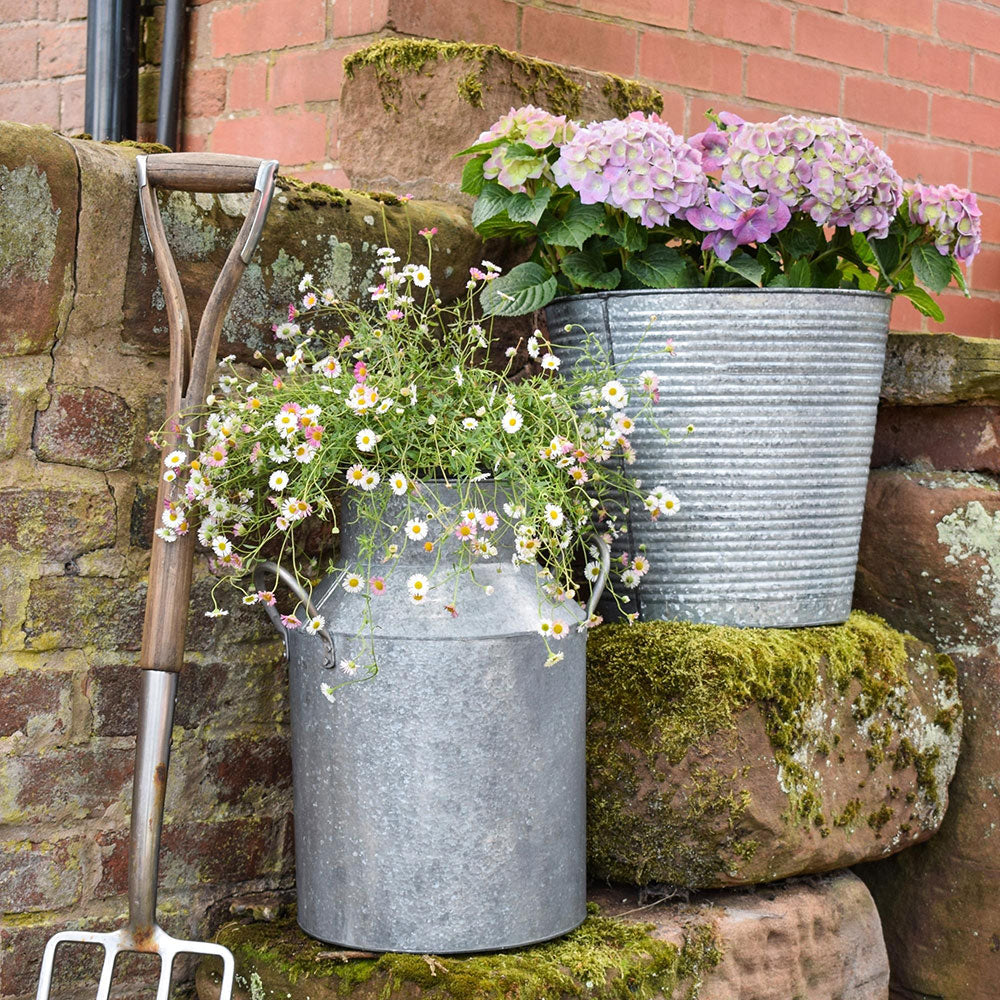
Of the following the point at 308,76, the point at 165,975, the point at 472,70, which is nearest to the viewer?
the point at 165,975

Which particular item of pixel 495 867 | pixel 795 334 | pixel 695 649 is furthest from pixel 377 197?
pixel 495 867

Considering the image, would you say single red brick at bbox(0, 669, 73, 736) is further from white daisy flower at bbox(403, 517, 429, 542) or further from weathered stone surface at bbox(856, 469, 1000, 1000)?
weathered stone surface at bbox(856, 469, 1000, 1000)

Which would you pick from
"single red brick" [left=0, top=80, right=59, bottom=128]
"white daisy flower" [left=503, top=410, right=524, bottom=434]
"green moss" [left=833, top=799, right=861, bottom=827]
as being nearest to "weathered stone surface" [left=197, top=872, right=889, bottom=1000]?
"green moss" [left=833, top=799, right=861, bottom=827]

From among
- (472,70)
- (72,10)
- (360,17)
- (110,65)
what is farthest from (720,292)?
(72,10)

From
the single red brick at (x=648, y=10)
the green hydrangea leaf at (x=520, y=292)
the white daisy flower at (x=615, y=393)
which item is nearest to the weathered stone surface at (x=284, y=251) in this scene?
the green hydrangea leaf at (x=520, y=292)

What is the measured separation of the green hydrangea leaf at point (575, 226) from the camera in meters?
1.63

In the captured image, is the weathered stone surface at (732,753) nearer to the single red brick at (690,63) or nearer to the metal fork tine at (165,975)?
the metal fork tine at (165,975)

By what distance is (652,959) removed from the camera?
1.46 metres

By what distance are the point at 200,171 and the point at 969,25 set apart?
2.40m

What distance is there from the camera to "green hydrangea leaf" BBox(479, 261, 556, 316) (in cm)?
165

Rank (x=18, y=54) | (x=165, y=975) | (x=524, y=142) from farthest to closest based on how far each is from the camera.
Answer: (x=18, y=54)
(x=524, y=142)
(x=165, y=975)

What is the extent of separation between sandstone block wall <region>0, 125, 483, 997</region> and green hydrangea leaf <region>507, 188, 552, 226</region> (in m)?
0.25

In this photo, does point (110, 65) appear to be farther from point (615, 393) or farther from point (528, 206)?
point (615, 393)

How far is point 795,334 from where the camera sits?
163 cm
